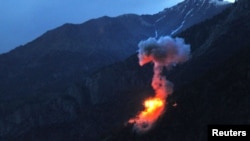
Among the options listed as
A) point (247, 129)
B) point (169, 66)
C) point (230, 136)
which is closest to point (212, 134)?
point (230, 136)

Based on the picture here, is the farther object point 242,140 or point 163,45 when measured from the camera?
point 163,45

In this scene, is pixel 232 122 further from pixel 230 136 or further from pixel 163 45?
pixel 230 136

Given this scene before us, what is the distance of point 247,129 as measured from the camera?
99312 mm

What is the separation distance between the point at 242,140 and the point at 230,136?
2113 millimetres

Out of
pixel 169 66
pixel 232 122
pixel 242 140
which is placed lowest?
pixel 242 140

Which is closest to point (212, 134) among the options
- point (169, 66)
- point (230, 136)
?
point (230, 136)

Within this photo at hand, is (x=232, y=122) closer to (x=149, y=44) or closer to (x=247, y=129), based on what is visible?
(x=149, y=44)

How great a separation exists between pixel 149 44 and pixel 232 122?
131ft

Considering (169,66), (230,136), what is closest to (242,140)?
(230,136)

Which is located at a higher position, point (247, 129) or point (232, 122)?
point (232, 122)

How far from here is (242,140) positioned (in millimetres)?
93625

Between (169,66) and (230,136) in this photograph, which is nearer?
(230,136)

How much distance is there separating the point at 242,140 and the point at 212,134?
16.5 feet

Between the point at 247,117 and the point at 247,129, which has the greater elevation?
the point at 247,117
